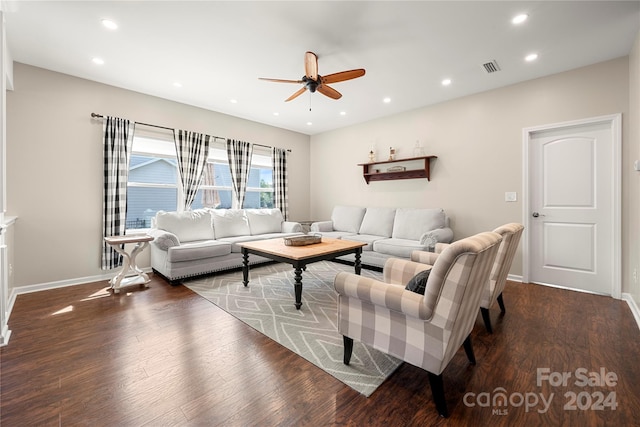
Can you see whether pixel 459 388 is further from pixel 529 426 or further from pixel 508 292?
pixel 508 292

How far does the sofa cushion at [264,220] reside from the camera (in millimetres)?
5033

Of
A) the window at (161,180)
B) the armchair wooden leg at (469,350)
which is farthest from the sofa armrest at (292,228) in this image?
the armchair wooden leg at (469,350)

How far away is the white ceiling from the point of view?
2.29 m

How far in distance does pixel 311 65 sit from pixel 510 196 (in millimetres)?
3194

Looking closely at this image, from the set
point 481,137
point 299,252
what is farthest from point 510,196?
point 299,252

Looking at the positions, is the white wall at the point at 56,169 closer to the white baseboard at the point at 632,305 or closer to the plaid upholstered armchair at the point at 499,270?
the plaid upholstered armchair at the point at 499,270

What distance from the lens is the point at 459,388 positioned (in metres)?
1.61

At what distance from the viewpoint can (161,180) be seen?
14.6 ft

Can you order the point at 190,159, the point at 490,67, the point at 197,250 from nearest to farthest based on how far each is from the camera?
the point at 490,67 < the point at 197,250 < the point at 190,159

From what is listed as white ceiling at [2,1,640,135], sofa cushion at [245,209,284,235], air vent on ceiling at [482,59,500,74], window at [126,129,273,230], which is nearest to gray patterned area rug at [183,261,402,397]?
sofa cushion at [245,209,284,235]

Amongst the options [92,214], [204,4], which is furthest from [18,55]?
[204,4]

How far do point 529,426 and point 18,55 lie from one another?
553cm

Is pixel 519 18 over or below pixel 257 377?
over

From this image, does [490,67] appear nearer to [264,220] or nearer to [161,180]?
[264,220]
